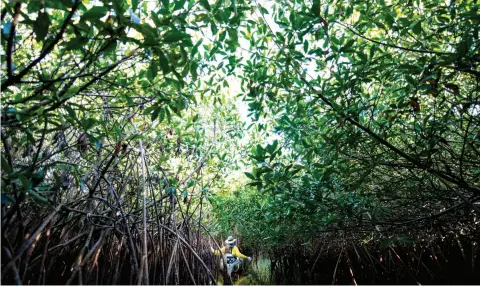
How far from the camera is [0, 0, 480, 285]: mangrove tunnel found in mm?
1088

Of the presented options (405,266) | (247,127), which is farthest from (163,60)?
(405,266)

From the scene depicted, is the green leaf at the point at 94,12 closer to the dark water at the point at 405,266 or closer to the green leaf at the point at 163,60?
the green leaf at the point at 163,60

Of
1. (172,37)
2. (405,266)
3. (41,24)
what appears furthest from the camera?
(405,266)

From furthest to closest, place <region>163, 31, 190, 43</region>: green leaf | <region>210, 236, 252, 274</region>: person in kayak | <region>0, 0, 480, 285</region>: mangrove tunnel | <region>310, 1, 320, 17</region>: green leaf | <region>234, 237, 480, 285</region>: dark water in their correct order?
<region>210, 236, 252, 274</region>: person in kayak → <region>234, 237, 480, 285</region>: dark water → <region>310, 1, 320, 17</region>: green leaf → <region>0, 0, 480, 285</region>: mangrove tunnel → <region>163, 31, 190, 43</region>: green leaf

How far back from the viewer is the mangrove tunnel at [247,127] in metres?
1.09

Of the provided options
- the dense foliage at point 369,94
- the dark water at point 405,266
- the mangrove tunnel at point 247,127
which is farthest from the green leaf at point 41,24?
the dark water at point 405,266

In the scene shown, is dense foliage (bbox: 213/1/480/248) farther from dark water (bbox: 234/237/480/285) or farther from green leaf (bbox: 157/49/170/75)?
green leaf (bbox: 157/49/170/75)

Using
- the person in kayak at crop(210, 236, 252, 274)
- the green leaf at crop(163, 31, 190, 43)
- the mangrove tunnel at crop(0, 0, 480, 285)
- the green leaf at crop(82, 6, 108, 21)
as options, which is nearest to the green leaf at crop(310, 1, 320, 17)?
the mangrove tunnel at crop(0, 0, 480, 285)

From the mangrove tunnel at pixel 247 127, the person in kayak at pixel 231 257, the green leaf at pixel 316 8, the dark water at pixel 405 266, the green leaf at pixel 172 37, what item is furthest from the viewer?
the person in kayak at pixel 231 257

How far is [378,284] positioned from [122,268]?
2.61m

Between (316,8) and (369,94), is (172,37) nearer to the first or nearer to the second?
(316,8)

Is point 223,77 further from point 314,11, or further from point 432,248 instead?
point 432,248

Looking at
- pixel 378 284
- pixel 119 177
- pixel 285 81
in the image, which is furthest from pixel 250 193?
pixel 285 81

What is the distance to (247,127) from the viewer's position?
7.33 ft
